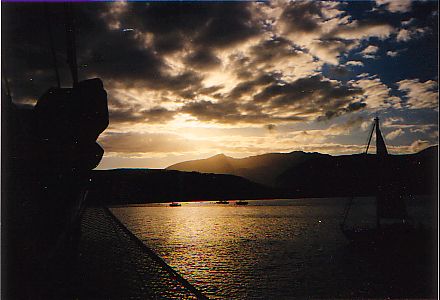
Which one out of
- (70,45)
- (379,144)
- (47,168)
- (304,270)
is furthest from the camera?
(379,144)

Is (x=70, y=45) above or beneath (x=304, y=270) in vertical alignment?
above

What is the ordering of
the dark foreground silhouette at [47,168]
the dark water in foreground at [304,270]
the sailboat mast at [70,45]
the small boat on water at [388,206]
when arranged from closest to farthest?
the dark foreground silhouette at [47,168] → the sailboat mast at [70,45] → the dark water in foreground at [304,270] → the small boat on water at [388,206]

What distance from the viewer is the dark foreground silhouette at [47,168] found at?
6392 millimetres

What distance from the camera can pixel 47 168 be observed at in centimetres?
688

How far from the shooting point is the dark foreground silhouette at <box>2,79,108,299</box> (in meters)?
6.39

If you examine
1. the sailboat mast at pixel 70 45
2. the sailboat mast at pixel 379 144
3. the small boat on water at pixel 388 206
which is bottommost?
the small boat on water at pixel 388 206

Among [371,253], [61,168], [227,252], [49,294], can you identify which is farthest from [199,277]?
[61,168]

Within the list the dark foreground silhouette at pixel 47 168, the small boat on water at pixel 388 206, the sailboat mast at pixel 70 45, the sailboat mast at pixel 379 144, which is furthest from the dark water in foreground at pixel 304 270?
the sailboat mast at pixel 70 45

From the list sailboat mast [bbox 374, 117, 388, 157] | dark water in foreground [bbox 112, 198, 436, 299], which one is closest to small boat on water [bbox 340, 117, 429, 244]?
sailboat mast [bbox 374, 117, 388, 157]

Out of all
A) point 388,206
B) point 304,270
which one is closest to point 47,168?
point 304,270

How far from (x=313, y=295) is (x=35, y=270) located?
31.2 m

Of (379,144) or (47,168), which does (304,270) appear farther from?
(47,168)

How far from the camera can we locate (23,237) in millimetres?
6758

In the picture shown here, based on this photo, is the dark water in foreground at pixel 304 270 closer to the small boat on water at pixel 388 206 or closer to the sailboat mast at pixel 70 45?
the small boat on water at pixel 388 206
